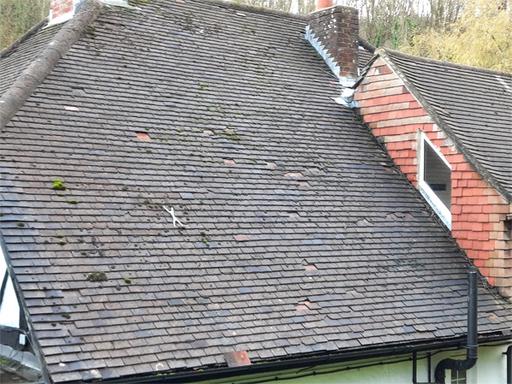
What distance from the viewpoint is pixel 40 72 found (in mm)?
8914

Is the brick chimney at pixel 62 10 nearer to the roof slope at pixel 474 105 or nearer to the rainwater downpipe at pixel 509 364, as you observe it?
the roof slope at pixel 474 105

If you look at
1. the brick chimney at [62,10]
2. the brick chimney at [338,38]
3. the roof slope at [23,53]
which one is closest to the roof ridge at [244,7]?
the brick chimney at [338,38]

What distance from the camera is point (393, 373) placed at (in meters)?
8.21

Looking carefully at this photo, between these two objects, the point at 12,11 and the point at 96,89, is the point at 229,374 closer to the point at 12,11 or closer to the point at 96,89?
the point at 96,89

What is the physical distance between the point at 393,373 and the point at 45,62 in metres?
5.84

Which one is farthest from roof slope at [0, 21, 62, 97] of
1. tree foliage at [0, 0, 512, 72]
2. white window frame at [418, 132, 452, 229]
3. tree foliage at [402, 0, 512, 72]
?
tree foliage at [402, 0, 512, 72]

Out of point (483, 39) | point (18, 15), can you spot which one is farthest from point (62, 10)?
point (18, 15)

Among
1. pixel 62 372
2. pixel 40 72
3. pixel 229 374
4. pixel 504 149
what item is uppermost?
pixel 40 72

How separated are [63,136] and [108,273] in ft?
7.00

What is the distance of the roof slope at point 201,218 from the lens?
643cm

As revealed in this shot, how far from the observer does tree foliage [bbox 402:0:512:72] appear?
20.6 m

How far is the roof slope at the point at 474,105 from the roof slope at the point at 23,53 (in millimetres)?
5452

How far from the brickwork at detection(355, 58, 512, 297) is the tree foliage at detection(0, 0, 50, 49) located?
58.3 ft

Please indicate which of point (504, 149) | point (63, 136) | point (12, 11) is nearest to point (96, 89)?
point (63, 136)
